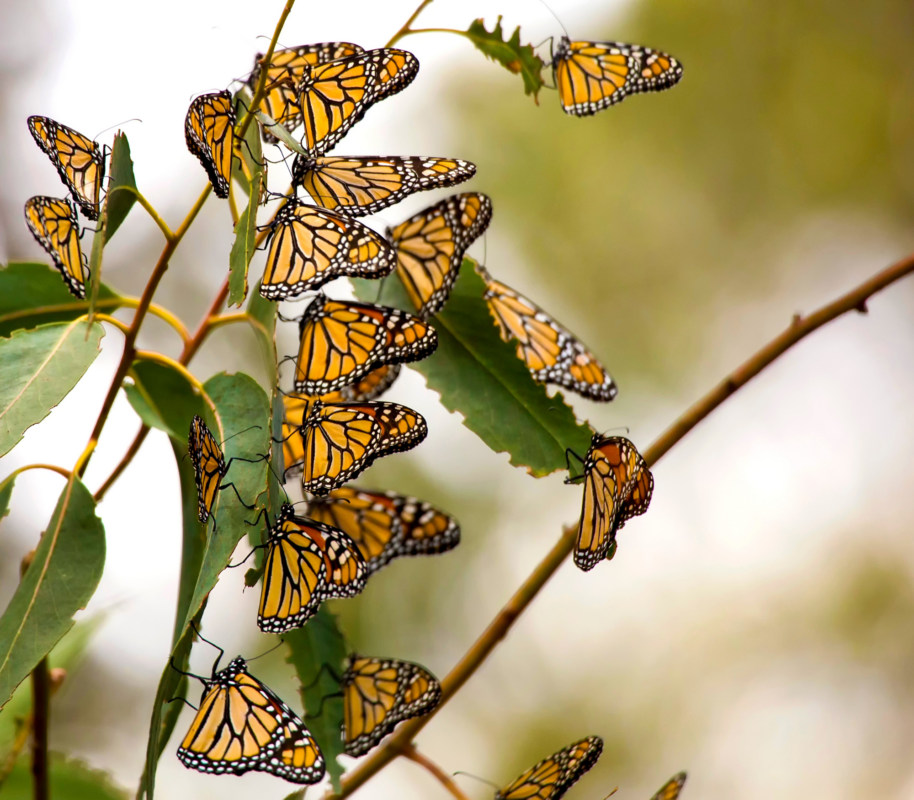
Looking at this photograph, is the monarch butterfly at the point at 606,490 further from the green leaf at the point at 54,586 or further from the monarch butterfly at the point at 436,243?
the green leaf at the point at 54,586

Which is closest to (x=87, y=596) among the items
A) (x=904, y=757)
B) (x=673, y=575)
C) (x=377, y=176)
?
(x=377, y=176)

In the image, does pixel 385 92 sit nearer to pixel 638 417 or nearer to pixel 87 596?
pixel 87 596

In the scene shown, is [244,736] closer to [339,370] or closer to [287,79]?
[339,370]

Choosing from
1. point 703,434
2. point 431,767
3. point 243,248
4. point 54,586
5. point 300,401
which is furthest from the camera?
point 703,434

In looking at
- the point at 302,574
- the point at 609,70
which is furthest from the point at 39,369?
the point at 609,70

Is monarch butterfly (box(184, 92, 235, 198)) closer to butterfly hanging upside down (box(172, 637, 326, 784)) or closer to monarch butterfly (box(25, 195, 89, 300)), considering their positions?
monarch butterfly (box(25, 195, 89, 300))

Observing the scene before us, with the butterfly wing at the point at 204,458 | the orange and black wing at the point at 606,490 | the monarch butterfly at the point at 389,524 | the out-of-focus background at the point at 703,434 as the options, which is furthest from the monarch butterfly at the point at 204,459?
the out-of-focus background at the point at 703,434
